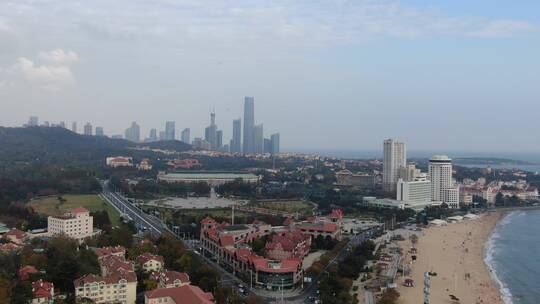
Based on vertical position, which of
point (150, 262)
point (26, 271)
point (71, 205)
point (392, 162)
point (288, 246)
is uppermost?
point (392, 162)

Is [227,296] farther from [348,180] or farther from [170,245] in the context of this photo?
[348,180]

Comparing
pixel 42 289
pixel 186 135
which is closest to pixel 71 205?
pixel 42 289

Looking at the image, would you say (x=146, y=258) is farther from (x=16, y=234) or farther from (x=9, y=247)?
(x=16, y=234)

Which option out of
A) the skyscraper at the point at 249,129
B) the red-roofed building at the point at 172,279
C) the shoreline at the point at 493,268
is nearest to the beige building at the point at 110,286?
the red-roofed building at the point at 172,279

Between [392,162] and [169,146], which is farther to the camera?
[169,146]

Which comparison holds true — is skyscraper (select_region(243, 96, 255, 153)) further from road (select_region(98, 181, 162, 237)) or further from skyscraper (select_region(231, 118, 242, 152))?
road (select_region(98, 181, 162, 237))

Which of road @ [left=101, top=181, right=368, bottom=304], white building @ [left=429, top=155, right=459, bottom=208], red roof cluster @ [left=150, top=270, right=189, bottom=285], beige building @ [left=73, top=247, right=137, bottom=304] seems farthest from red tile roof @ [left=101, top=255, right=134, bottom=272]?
white building @ [left=429, top=155, right=459, bottom=208]
